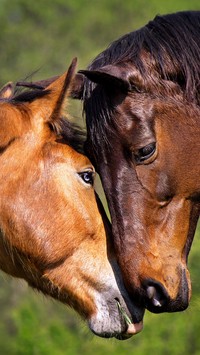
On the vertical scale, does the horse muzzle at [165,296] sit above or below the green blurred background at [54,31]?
above

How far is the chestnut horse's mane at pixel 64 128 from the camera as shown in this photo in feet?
19.0

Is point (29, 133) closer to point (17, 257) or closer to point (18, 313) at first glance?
point (17, 257)

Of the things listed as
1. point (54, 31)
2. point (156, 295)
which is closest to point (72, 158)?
point (156, 295)

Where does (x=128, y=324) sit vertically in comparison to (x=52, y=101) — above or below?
below

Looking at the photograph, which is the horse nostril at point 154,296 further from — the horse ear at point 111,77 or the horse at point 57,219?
the horse ear at point 111,77

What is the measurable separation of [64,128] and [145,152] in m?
0.59

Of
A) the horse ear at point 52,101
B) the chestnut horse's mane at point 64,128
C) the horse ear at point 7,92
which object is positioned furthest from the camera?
the horse ear at point 7,92

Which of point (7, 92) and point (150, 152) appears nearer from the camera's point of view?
point (150, 152)

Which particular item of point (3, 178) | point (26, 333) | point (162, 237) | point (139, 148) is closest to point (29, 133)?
point (3, 178)

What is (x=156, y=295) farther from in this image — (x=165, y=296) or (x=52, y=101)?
(x=52, y=101)

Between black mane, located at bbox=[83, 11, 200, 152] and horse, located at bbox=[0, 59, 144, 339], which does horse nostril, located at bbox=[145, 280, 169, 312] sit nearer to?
horse, located at bbox=[0, 59, 144, 339]

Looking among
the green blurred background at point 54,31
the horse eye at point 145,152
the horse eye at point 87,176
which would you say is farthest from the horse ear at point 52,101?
the green blurred background at point 54,31

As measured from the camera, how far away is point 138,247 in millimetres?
5523

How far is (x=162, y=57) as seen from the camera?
5789 mm
